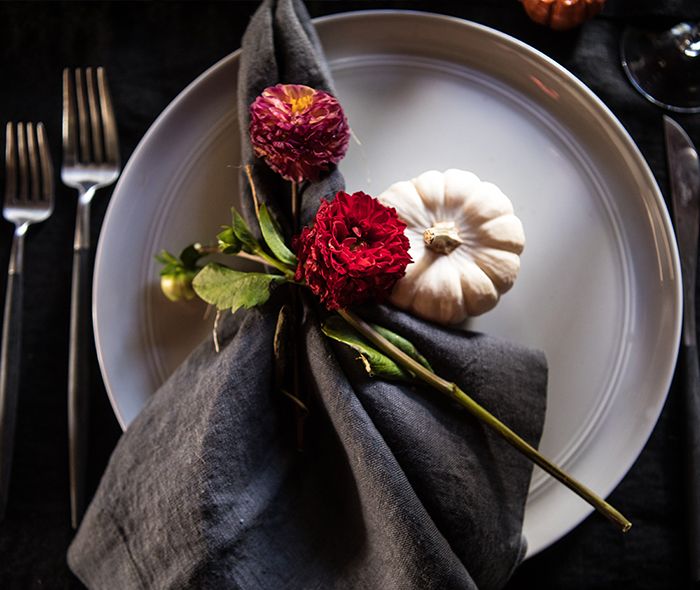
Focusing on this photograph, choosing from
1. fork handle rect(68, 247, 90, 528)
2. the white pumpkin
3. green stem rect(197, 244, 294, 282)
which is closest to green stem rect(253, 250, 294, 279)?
green stem rect(197, 244, 294, 282)

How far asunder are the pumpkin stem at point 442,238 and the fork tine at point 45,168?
541mm

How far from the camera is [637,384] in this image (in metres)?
0.77

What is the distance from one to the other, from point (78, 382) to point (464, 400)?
50cm

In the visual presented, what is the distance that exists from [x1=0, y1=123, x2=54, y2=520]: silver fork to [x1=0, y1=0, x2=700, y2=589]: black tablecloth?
17 millimetres

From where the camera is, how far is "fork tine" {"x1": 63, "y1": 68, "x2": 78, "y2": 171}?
87cm

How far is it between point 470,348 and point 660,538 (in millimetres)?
389

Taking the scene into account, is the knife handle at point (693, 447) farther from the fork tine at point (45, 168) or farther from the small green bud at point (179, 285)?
the fork tine at point (45, 168)

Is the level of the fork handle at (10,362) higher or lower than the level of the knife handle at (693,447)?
lower

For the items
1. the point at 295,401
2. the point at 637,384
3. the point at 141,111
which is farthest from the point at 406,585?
the point at 141,111

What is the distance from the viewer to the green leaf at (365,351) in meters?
0.61

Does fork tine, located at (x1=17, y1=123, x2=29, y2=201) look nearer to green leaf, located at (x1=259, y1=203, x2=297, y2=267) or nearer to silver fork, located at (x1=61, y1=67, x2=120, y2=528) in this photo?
silver fork, located at (x1=61, y1=67, x2=120, y2=528)

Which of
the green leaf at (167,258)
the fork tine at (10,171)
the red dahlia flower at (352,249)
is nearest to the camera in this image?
the red dahlia flower at (352,249)

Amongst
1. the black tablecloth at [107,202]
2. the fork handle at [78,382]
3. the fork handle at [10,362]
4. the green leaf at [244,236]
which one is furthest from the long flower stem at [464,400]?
the fork handle at [10,362]

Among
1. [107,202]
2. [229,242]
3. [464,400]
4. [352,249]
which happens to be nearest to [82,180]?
[107,202]
